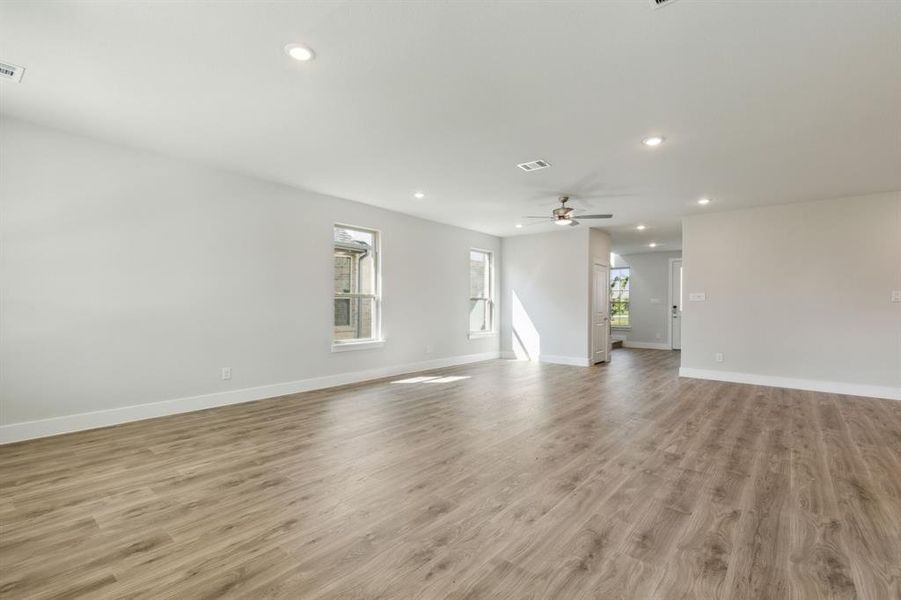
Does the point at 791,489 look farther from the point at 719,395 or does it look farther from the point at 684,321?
the point at 684,321

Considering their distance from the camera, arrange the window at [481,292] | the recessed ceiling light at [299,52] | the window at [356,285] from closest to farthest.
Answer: the recessed ceiling light at [299,52] → the window at [356,285] → the window at [481,292]

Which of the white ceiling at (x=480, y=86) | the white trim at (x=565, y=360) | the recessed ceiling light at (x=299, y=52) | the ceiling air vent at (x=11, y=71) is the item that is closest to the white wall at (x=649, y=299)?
the white trim at (x=565, y=360)

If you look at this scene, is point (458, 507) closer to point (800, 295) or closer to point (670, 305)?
Answer: point (800, 295)

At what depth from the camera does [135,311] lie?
400 cm

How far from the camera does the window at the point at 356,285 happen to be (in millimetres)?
5953

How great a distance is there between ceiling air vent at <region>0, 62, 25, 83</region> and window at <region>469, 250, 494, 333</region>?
6560 mm

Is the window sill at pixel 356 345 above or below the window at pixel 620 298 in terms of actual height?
below

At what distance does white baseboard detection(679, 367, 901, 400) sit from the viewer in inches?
205

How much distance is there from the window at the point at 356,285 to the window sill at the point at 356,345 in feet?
0.21

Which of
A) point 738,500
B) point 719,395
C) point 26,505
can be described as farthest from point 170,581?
point 719,395

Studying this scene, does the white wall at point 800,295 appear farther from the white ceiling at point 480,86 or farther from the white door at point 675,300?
the white door at point 675,300

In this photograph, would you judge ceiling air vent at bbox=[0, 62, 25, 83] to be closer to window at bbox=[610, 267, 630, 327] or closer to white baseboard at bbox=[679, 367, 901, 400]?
white baseboard at bbox=[679, 367, 901, 400]

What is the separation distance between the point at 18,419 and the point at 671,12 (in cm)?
555

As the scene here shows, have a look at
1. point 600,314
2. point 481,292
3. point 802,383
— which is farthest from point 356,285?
point 802,383
